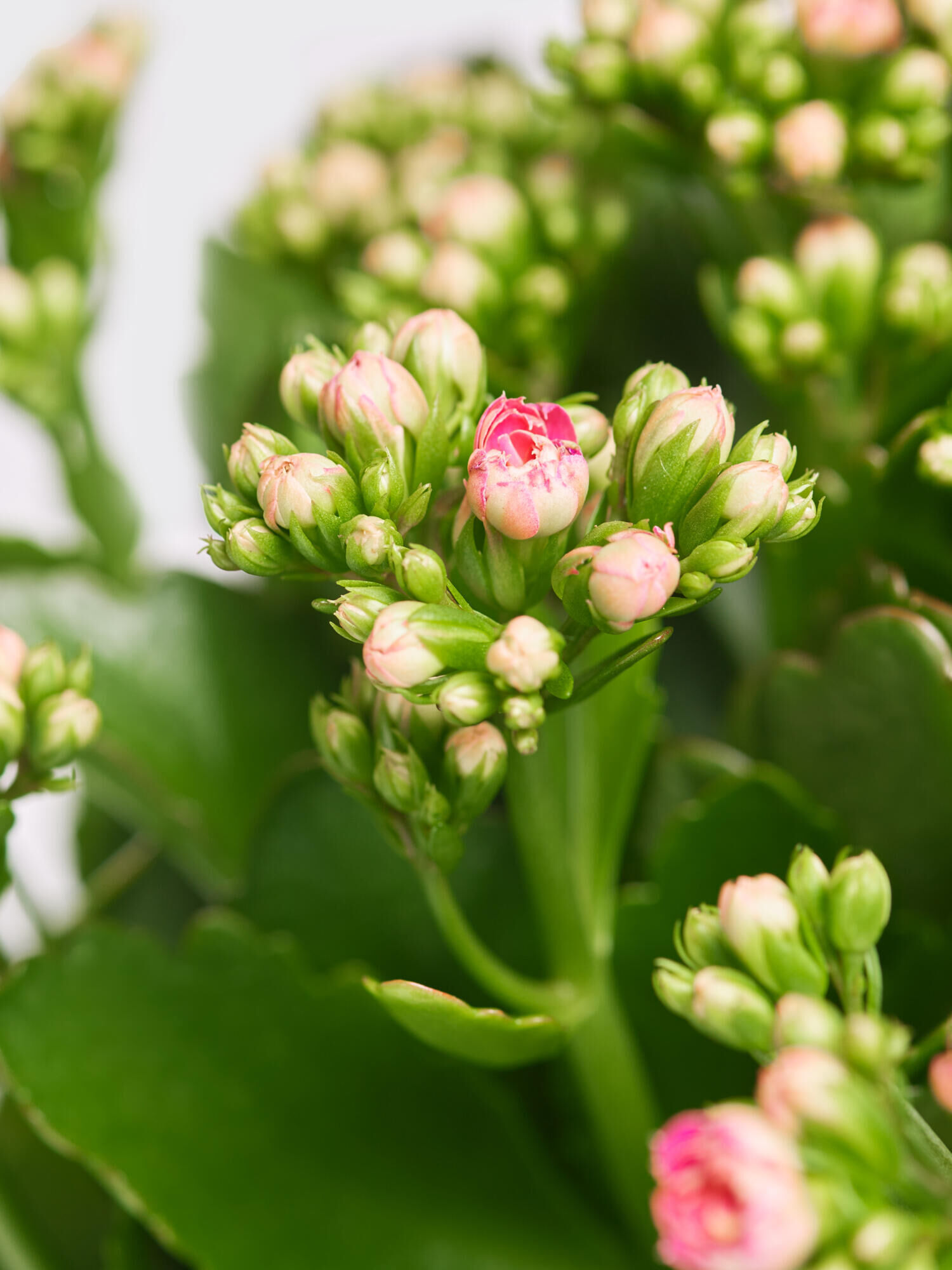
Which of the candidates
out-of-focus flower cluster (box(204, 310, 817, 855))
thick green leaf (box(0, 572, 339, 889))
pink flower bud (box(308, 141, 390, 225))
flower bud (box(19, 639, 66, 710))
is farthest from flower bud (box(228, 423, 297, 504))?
pink flower bud (box(308, 141, 390, 225))

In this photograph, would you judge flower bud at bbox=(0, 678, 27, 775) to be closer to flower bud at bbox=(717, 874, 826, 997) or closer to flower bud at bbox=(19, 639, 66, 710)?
flower bud at bbox=(19, 639, 66, 710)

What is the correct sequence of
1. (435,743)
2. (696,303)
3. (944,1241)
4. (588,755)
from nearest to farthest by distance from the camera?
(944,1241)
(435,743)
(588,755)
(696,303)

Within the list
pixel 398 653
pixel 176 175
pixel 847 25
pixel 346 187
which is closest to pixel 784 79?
pixel 847 25

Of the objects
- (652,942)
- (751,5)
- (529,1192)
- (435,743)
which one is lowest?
(529,1192)

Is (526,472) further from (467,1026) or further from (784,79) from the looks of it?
(784,79)

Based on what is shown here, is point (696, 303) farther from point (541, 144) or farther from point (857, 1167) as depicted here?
point (857, 1167)

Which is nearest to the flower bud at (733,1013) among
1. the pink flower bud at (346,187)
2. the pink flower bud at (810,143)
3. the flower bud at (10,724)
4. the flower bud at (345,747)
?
the flower bud at (345,747)

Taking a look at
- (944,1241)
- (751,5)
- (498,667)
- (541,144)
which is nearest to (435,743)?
(498,667)
